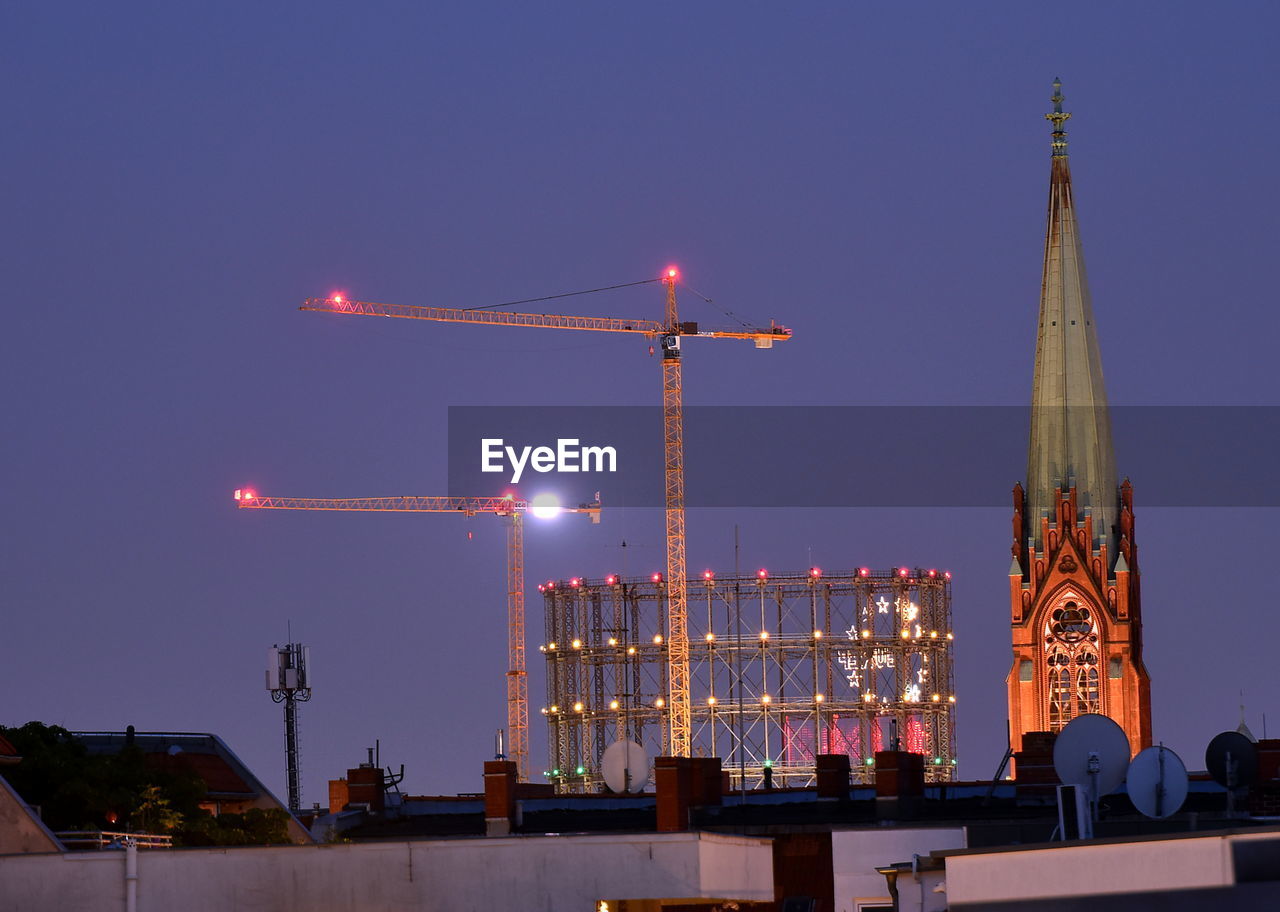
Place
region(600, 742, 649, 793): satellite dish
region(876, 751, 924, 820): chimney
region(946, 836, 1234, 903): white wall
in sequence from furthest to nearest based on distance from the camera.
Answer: region(600, 742, 649, 793): satellite dish, region(876, 751, 924, 820): chimney, region(946, 836, 1234, 903): white wall

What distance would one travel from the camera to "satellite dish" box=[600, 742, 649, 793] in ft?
212

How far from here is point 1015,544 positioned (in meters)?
146

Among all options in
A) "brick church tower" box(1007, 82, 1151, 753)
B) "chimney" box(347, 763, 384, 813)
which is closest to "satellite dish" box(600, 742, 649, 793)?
"chimney" box(347, 763, 384, 813)

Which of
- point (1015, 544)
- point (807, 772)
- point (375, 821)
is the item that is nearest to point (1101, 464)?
point (1015, 544)

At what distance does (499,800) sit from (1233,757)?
1858cm

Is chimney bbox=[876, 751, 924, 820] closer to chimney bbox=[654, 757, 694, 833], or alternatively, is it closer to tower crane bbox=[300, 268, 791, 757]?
chimney bbox=[654, 757, 694, 833]

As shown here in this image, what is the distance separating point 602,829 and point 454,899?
11.8 m

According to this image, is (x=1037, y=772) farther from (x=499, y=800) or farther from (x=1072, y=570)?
(x=1072, y=570)

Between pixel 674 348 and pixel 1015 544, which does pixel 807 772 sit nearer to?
pixel 1015 544

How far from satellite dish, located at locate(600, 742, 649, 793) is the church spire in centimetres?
8389

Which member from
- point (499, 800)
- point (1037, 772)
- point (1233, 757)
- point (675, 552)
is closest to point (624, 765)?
point (499, 800)

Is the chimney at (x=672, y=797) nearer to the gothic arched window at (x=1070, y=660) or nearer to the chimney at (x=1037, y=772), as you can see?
the chimney at (x=1037, y=772)

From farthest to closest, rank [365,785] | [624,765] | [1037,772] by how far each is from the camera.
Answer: [365,785]
[1037,772]
[624,765]

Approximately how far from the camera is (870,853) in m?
51.8
